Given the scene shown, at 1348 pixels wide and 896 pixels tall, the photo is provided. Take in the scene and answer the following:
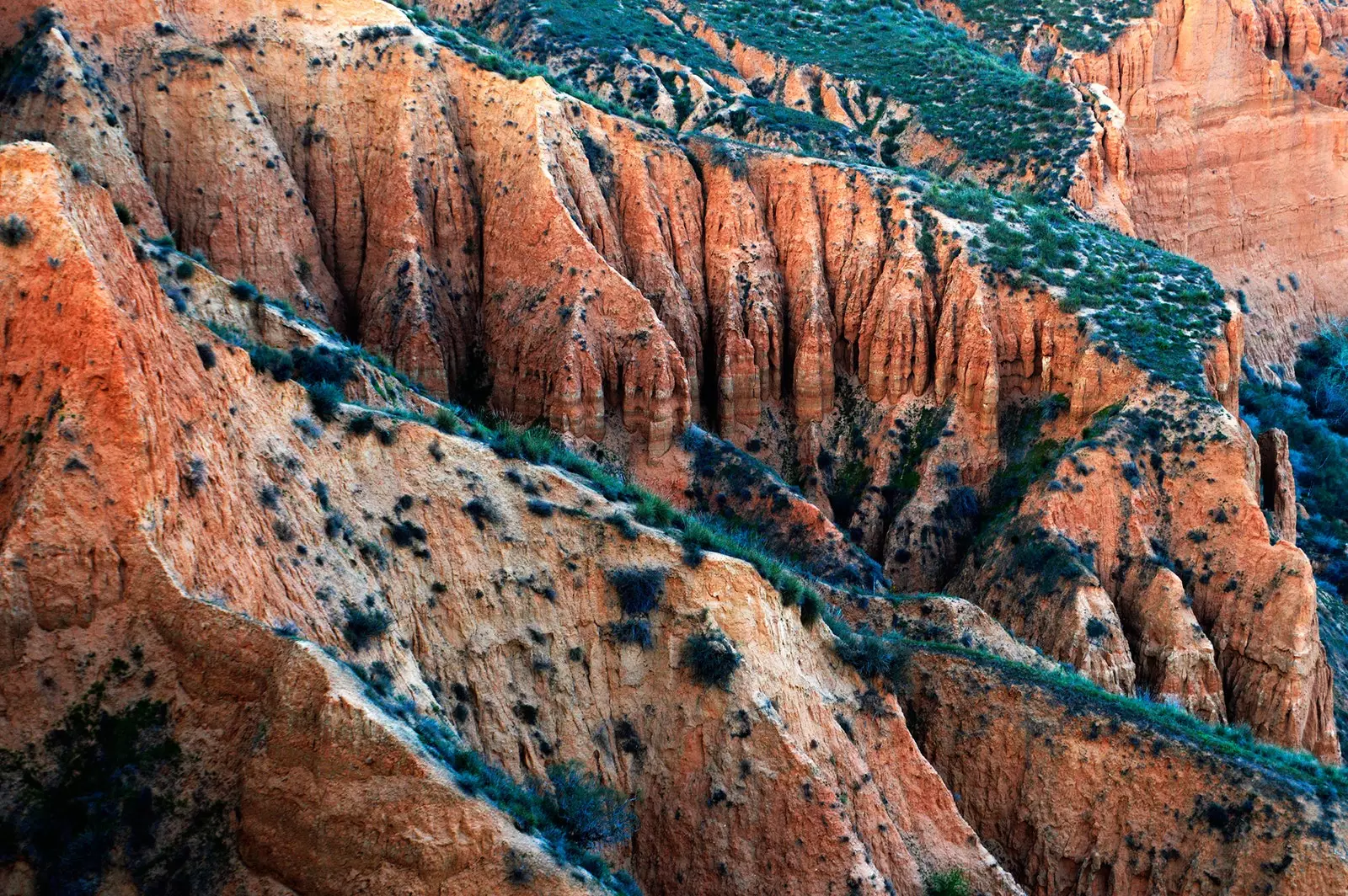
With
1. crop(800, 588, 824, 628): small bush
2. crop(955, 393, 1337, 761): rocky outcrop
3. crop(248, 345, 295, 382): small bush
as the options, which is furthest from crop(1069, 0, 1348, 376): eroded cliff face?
crop(248, 345, 295, 382): small bush

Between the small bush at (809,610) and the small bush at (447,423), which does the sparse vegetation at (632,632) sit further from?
the small bush at (447,423)

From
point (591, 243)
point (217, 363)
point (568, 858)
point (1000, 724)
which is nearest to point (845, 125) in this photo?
point (591, 243)

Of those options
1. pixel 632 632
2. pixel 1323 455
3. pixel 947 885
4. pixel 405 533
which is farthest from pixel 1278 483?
pixel 405 533

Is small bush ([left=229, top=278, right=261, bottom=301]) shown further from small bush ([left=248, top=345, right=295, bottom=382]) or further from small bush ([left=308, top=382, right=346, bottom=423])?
small bush ([left=308, top=382, right=346, bottom=423])

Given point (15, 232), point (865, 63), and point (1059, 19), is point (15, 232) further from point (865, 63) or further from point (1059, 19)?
point (1059, 19)

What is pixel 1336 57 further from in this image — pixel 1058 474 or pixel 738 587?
pixel 738 587

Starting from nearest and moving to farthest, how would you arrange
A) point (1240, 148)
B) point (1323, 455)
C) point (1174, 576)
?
point (1174, 576)
point (1323, 455)
point (1240, 148)

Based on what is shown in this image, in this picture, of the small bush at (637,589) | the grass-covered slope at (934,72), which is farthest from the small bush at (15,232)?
the grass-covered slope at (934,72)
